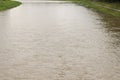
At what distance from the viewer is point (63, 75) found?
10.6 metres

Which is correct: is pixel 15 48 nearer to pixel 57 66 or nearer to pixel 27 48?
pixel 27 48

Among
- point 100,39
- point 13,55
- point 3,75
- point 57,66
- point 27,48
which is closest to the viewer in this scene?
point 3,75

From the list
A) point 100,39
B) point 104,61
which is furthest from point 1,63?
point 100,39

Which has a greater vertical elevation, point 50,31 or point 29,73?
point 29,73

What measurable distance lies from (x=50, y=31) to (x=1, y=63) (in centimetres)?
910

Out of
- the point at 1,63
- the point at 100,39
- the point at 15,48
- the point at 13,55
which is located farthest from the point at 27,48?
Result: the point at 100,39

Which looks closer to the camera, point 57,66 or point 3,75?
point 3,75

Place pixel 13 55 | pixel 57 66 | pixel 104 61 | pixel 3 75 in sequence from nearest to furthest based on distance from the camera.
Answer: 1. pixel 3 75
2. pixel 57 66
3. pixel 104 61
4. pixel 13 55

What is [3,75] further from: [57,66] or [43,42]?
[43,42]

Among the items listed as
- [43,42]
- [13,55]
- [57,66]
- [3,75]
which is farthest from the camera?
[43,42]

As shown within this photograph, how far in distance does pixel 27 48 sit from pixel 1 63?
297 cm

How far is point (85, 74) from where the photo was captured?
10.7 m

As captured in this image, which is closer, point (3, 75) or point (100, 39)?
point (3, 75)

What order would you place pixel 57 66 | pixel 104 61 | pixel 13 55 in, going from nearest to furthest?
pixel 57 66
pixel 104 61
pixel 13 55
